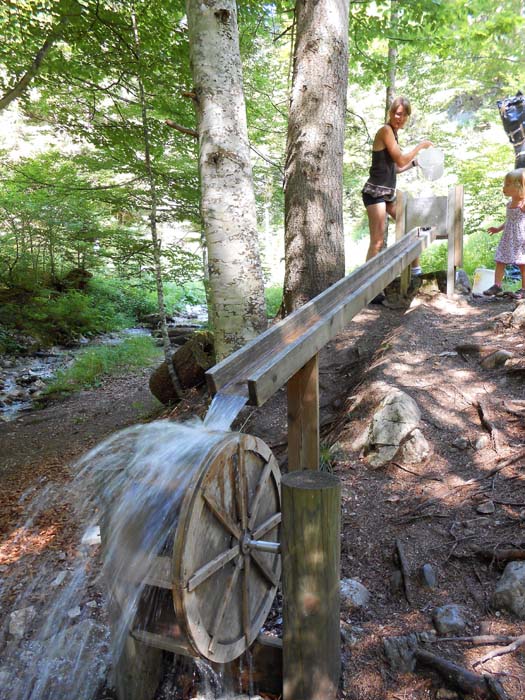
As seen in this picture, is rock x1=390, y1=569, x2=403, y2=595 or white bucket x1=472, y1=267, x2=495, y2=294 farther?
white bucket x1=472, y1=267, x2=495, y2=294

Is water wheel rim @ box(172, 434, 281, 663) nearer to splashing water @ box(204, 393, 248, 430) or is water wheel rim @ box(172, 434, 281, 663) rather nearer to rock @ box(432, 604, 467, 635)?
splashing water @ box(204, 393, 248, 430)

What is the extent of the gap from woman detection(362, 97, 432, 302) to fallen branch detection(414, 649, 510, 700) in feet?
15.9

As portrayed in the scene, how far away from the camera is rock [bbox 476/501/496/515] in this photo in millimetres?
2846

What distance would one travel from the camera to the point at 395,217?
259 inches

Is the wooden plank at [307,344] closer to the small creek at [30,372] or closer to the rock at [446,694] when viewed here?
the rock at [446,694]

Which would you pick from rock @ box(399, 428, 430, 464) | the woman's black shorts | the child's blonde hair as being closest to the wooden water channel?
rock @ box(399, 428, 430, 464)

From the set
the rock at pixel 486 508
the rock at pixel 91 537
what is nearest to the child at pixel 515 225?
the rock at pixel 486 508

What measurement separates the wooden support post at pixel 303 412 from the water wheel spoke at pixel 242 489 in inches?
20.9

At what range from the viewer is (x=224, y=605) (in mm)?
2373

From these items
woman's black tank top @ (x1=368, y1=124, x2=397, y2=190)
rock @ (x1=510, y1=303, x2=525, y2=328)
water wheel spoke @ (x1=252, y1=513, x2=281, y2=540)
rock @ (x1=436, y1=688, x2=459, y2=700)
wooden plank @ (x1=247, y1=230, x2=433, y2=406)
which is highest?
woman's black tank top @ (x1=368, y1=124, x2=397, y2=190)

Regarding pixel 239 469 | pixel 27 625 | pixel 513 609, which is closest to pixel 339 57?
pixel 239 469

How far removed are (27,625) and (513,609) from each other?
3.11 m

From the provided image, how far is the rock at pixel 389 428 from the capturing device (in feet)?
11.7

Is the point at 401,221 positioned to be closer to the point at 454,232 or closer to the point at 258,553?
the point at 454,232
